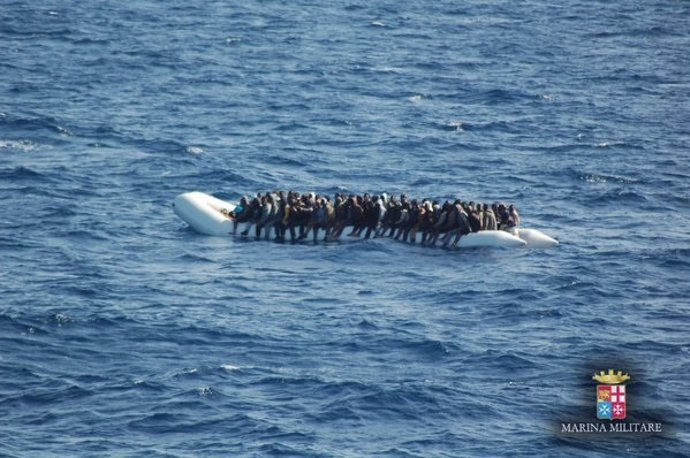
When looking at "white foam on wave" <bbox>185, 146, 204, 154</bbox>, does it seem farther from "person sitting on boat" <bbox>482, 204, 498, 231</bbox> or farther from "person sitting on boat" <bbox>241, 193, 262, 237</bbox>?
"person sitting on boat" <bbox>482, 204, 498, 231</bbox>

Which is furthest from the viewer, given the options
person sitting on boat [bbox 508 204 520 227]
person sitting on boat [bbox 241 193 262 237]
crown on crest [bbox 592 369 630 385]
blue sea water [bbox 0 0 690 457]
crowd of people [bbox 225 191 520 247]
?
person sitting on boat [bbox 241 193 262 237]

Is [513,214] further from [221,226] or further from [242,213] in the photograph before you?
[221,226]

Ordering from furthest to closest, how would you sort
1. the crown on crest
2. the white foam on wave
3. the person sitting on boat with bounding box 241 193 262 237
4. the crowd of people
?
the white foam on wave, the person sitting on boat with bounding box 241 193 262 237, the crowd of people, the crown on crest

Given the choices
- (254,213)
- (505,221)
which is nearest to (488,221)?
(505,221)

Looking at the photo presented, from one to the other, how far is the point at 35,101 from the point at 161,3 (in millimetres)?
40002

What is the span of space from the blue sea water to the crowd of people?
2.77 ft

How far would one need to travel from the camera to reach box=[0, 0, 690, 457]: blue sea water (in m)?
40.8

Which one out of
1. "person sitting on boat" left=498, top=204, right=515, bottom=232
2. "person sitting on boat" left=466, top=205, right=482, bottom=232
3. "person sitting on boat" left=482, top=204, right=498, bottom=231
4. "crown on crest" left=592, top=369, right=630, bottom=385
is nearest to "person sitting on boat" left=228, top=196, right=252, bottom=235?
"person sitting on boat" left=466, top=205, right=482, bottom=232

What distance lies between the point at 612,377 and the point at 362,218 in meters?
16.8

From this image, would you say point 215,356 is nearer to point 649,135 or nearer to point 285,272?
point 285,272

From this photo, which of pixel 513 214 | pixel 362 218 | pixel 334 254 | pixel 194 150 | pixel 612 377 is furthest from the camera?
pixel 194 150

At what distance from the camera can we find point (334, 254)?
56.5 metres

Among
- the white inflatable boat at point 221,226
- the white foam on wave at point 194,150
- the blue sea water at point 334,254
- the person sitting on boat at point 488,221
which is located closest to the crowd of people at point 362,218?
the person sitting on boat at point 488,221

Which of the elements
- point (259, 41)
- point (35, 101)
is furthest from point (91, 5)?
point (35, 101)
